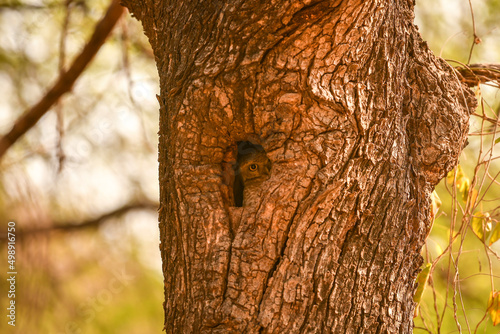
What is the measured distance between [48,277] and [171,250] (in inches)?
20.0

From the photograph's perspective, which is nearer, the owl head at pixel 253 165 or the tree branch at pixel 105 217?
the owl head at pixel 253 165

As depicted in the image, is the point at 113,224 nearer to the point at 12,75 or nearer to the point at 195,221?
the point at 12,75

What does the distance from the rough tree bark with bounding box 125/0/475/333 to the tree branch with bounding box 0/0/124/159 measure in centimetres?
142

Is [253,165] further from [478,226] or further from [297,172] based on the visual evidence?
[478,226]

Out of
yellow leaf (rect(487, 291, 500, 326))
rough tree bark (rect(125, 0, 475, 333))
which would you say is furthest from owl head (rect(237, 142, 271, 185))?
yellow leaf (rect(487, 291, 500, 326))

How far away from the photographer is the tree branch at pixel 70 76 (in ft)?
10.4

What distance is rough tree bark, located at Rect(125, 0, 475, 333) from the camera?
1.72 metres

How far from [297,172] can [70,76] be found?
2.15m

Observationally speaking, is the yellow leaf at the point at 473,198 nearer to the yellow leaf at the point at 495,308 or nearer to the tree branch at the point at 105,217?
the yellow leaf at the point at 495,308

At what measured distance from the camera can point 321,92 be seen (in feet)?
5.82

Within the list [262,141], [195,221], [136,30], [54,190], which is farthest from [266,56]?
[136,30]

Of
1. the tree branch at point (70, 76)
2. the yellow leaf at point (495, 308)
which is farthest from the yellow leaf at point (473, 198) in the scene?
the tree branch at point (70, 76)

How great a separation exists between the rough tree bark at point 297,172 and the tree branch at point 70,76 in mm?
1420

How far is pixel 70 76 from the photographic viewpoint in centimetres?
329
